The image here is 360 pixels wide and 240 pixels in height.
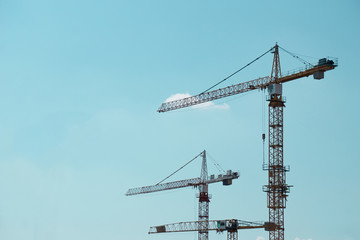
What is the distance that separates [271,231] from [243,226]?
27629mm

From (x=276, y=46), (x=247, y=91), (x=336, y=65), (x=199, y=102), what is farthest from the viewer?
(x=199, y=102)

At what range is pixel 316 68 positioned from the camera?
152500 mm

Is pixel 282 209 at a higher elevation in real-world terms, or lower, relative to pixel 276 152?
lower

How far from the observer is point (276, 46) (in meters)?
166

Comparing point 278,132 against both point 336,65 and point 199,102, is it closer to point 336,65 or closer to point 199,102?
point 336,65

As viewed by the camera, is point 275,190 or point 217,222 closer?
point 275,190

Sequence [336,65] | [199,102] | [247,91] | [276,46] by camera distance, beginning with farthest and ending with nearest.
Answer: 1. [199,102]
2. [247,91]
3. [276,46]
4. [336,65]

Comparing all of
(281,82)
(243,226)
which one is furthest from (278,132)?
(243,226)

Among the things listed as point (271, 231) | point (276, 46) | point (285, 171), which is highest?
point (276, 46)

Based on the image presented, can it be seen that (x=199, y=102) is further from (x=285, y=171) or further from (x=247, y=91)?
(x=285, y=171)

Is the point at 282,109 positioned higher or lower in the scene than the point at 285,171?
higher

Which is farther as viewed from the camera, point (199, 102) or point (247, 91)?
point (199, 102)

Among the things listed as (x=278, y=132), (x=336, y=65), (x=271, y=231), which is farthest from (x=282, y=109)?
(x=271, y=231)

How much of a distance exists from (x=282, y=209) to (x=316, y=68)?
30182mm
